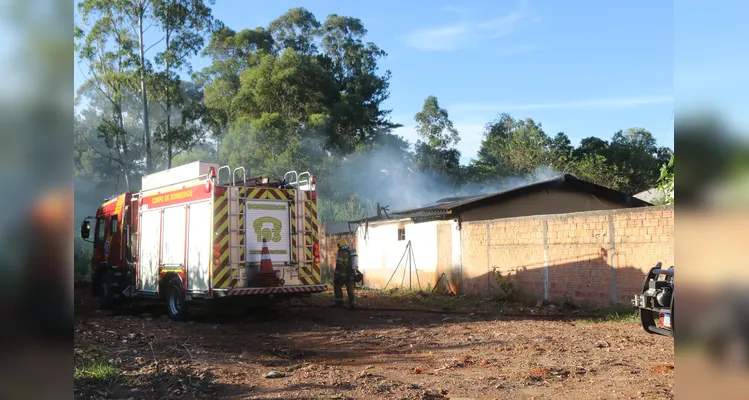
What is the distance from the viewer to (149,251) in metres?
13.7

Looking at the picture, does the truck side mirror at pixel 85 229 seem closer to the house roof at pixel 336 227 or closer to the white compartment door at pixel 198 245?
the white compartment door at pixel 198 245

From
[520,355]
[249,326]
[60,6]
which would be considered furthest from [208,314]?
[60,6]

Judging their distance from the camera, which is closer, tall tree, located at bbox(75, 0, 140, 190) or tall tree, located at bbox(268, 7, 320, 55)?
tall tree, located at bbox(75, 0, 140, 190)

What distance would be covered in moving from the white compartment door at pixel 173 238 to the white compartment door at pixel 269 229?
1552 mm

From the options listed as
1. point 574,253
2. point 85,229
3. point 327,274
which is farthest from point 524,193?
point 85,229

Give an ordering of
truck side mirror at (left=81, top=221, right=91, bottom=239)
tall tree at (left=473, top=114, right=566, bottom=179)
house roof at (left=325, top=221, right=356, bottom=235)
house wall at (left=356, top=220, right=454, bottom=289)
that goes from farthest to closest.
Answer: tall tree at (left=473, top=114, right=566, bottom=179) → house roof at (left=325, top=221, right=356, bottom=235) → house wall at (left=356, top=220, right=454, bottom=289) → truck side mirror at (left=81, top=221, right=91, bottom=239)

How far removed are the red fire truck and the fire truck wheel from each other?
2 cm

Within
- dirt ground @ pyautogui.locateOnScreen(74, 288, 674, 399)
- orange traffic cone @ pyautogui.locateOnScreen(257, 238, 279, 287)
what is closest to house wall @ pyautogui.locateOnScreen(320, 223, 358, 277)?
dirt ground @ pyautogui.locateOnScreen(74, 288, 674, 399)

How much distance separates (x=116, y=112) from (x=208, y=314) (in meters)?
17.8

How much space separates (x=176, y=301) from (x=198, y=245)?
5.61 feet

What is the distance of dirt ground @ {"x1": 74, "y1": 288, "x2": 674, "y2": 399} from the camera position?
254 inches

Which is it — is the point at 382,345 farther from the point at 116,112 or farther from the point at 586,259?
the point at 116,112

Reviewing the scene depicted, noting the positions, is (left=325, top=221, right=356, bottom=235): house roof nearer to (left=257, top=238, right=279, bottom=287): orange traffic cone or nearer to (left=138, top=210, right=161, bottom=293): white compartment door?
(left=138, top=210, right=161, bottom=293): white compartment door

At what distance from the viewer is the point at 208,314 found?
12953 millimetres
